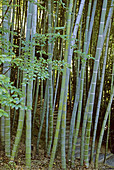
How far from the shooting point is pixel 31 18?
2348 millimetres

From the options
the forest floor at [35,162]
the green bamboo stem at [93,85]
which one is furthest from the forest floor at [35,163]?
the green bamboo stem at [93,85]

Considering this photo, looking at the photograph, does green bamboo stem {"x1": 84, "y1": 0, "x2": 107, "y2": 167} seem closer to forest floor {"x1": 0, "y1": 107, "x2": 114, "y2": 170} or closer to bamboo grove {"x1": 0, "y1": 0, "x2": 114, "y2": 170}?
bamboo grove {"x1": 0, "y1": 0, "x2": 114, "y2": 170}

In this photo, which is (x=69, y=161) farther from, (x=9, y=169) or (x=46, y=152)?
(x=9, y=169)

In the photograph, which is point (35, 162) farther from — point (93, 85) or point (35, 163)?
point (93, 85)

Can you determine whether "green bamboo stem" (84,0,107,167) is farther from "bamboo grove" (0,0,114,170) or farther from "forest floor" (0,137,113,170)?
"forest floor" (0,137,113,170)

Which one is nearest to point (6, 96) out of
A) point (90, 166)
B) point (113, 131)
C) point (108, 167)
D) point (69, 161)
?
point (69, 161)

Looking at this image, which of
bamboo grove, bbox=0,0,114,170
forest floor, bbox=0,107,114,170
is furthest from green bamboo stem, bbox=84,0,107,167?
forest floor, bbox=0,107,114,170

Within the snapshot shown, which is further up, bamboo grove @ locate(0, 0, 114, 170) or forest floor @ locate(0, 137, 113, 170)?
bamboo grove @ locate(0, 0, 114, 170)

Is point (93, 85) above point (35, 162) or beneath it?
above

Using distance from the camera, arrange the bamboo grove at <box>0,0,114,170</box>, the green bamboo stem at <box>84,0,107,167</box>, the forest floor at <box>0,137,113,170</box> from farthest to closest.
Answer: the green bamboo stem at <box>84,0,107,167</box>, the forest floor at <box>0,137,113,170</box>, the bamboo grove at <box>0,0,114,170</box>

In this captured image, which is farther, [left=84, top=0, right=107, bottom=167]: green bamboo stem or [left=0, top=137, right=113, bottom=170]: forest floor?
[left=84, top=0, right=107, bottom=167]: green bamboo stem

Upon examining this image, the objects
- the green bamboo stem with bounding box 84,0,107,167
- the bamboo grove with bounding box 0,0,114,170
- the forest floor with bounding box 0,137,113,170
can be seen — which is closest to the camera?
the bamboo grove with bounding box 0,0,114,170

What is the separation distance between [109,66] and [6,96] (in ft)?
12.9

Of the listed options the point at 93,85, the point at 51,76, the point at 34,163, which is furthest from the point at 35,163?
the point at 93,85
